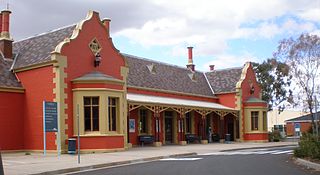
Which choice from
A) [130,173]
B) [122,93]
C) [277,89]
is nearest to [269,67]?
[277,89]

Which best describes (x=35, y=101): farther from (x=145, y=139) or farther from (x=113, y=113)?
(x=145, y=139)

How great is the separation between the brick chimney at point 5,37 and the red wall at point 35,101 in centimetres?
206

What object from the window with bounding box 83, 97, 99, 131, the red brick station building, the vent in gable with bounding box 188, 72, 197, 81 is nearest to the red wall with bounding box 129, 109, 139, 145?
the red brick station building

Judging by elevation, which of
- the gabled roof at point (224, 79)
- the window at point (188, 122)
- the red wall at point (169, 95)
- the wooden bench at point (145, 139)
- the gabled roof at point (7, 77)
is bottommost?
the wooden bench at point (145, 139)

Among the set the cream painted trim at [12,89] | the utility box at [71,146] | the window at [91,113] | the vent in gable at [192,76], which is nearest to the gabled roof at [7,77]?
the cream painted trim at [12,89]

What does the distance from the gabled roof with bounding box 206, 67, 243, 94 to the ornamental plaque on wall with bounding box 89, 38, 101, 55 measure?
2079cm

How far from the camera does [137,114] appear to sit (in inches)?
1357

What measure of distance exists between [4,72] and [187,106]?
14915 mm

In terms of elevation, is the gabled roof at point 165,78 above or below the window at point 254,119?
above

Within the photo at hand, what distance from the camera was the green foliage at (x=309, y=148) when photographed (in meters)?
17.7

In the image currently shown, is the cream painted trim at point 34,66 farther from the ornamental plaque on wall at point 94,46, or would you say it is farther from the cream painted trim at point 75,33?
the ornamental plaque on wall at point 94,46

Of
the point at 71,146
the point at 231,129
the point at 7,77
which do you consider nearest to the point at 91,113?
the point at 71,146

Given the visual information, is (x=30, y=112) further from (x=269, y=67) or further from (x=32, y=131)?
(x=269, y=67)

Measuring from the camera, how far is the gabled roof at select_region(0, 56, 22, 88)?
2630cm
